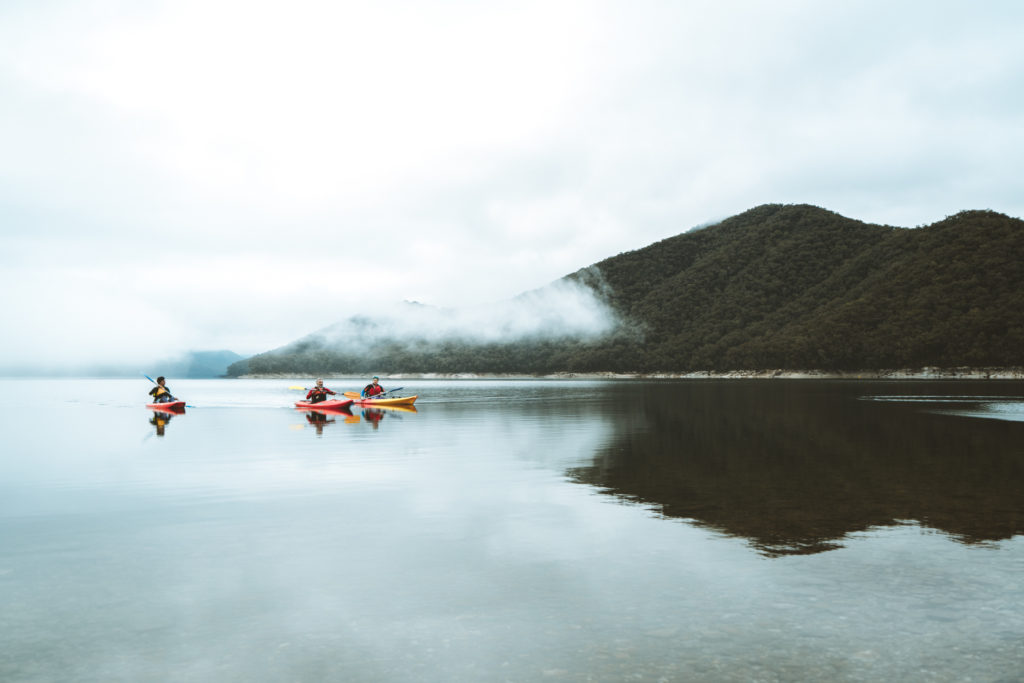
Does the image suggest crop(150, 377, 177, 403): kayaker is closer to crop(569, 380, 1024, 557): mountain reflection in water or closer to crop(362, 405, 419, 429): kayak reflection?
crop(362, 405, 419, 429): kayak reflection

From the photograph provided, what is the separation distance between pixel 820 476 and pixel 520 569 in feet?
43.6

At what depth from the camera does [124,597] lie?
10.5 m

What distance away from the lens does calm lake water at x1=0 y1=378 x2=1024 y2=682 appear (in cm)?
811

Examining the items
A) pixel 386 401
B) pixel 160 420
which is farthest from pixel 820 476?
pixel 386 401

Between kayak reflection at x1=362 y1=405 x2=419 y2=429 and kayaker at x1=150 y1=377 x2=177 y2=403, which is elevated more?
kayaker at x1=150 y1=377 x2=177 y2=403

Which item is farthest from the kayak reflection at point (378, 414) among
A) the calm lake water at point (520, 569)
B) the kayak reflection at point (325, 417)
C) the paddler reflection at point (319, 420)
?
the calm lake water at point (520, 569)

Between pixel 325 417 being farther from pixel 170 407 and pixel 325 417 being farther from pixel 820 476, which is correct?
pixel 820 476

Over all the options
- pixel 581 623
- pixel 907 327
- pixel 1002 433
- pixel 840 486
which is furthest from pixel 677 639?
pixel 907 327

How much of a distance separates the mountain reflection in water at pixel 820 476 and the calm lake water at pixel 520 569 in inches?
5.6

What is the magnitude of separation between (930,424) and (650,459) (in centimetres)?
2214

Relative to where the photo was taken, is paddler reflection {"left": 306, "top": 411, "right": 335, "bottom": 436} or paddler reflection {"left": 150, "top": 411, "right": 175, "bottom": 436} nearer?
paddler reflection {"left": 306, "top": 411, "right": 335, "bottom": 436}

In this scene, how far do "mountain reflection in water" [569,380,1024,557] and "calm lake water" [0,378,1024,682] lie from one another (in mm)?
142

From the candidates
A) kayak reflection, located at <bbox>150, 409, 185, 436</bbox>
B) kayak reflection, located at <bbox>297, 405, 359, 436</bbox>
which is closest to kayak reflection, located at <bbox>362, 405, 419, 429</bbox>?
kayak reflection, located at <bbox>297, 405, 359, 436</bbox>

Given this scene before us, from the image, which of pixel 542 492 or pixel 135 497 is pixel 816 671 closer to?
pixel 542 492
